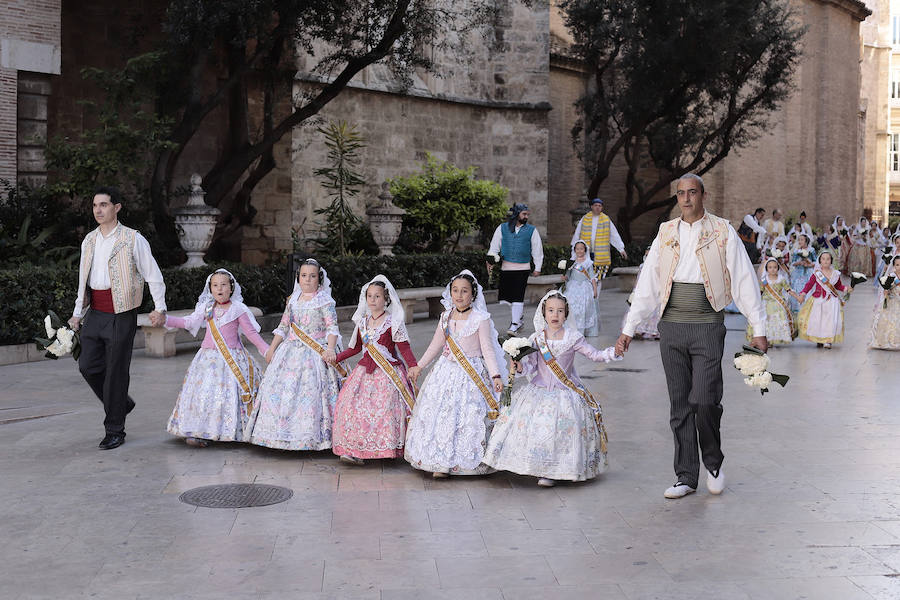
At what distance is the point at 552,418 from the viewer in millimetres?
6727

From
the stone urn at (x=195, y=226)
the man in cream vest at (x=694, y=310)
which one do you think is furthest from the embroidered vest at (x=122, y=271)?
the stone urn at (x=195, y=226)

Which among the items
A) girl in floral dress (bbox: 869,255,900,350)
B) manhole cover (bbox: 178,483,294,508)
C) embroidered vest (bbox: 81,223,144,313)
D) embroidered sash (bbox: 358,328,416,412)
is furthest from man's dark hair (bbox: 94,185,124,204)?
girl in floral dress (bbox: 869,255,900,350)

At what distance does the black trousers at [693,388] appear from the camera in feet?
20.6

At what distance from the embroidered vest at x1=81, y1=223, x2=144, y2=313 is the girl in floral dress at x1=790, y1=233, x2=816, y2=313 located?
10874mm

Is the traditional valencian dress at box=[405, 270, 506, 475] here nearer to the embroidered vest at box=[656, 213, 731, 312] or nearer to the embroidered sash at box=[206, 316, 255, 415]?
the embroidered vest at box=[656, 213, 731, 312]

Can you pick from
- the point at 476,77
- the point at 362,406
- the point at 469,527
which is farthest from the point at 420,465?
the point at 476,77

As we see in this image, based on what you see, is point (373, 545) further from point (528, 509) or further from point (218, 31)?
point (218, 31)

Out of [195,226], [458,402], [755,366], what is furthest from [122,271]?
[195,226]

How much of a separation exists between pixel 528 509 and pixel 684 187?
211cm

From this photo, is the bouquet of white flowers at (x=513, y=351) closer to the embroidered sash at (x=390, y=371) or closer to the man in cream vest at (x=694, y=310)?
the man in cream vest at (x=694, y=310)

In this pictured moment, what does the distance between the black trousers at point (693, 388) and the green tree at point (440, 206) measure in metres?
15.5

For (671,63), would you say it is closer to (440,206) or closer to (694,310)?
(440,206)

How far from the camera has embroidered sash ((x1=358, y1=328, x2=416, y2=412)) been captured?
7332mm

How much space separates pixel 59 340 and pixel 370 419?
2.44m
